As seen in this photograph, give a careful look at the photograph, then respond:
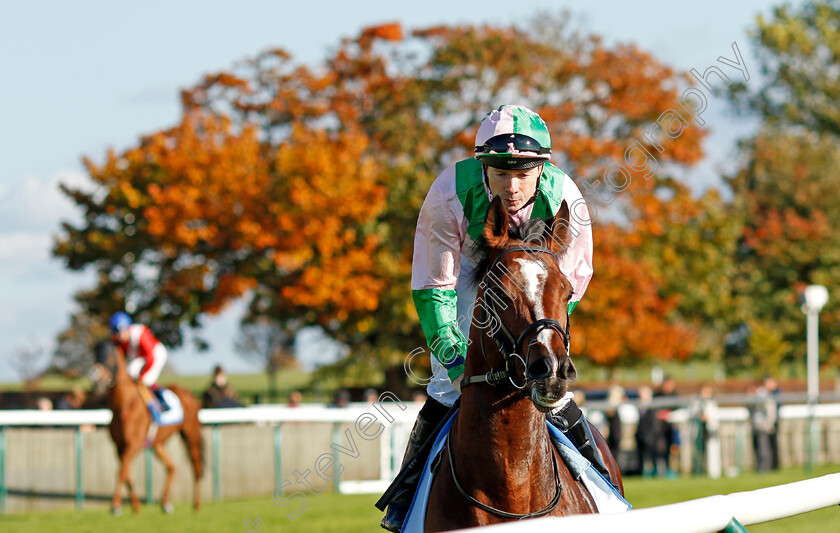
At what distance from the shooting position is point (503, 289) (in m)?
3.22

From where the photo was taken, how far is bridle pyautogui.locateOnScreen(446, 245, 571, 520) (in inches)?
121

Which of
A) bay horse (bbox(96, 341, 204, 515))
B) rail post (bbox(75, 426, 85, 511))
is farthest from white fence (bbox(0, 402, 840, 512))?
bay horse (bbox(96, 341, 204, 515))

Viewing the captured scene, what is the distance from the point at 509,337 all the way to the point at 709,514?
1.25 meters

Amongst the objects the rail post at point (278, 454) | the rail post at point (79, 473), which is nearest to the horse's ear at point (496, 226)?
the rail post at point (79, 473)

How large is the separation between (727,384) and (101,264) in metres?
19.5

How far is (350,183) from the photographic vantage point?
859 inches

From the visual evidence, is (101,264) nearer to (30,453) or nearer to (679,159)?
(30,453)

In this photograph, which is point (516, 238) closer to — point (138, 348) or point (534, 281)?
point (534, 281)

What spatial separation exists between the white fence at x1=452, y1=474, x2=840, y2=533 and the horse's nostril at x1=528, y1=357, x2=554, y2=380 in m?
0.79

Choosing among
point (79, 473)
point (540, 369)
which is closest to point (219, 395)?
point (79, 473)

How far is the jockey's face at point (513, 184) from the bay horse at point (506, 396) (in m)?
0.22

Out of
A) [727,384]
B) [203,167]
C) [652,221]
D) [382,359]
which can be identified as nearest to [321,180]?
[203,167]

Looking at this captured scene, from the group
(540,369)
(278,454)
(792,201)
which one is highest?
(792,201)

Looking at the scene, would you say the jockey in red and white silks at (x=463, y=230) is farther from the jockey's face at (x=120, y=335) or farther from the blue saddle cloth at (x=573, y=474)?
the jockey's face at (x=120, y=335)
